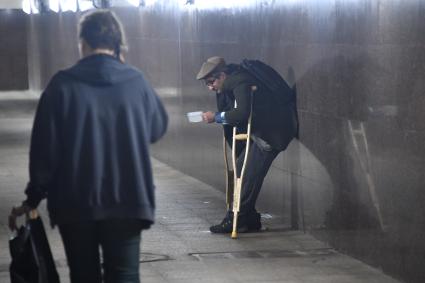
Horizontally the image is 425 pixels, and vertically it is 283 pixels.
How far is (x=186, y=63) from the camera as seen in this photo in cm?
1402

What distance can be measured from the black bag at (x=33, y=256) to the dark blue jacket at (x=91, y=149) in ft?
1.16

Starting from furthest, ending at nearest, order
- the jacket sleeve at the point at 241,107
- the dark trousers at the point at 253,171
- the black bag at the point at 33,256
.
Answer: the dark trousers at the point at 253,171 < the jacket sleeve at the point at 241,107 < the black bag at the point at 33,256

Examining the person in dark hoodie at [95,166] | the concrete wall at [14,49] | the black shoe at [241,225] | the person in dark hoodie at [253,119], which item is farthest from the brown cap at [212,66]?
the concrete wall at [14,49]

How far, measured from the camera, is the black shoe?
9.77 meters

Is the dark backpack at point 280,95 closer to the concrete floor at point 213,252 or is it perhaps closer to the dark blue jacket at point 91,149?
the concrete floor at point 213,252

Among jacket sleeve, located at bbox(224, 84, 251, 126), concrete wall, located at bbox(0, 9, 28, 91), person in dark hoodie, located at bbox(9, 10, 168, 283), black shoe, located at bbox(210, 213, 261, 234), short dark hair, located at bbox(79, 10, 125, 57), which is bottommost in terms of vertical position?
concrete wall, located at bbox(0, 9, 28, 91)

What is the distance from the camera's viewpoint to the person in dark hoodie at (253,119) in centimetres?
934

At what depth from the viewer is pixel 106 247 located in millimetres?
4770

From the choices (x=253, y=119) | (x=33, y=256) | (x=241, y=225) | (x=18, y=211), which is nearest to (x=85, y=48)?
(x=18, y=211)

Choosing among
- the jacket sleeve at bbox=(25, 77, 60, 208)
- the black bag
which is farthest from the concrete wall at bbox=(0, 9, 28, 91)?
the jacket sleeve at bbox=(25, 77, 60, 208)

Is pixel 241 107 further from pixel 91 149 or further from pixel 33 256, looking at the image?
pixel 91 149

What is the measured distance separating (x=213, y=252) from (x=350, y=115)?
5.51 ft

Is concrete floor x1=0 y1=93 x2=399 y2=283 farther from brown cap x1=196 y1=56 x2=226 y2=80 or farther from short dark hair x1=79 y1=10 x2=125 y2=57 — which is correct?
short dark hair x1=79 y1=10 x2=125 y2=57

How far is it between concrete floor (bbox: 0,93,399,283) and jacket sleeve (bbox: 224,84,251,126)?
3.47 feet
